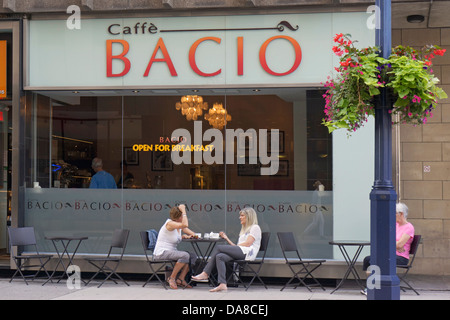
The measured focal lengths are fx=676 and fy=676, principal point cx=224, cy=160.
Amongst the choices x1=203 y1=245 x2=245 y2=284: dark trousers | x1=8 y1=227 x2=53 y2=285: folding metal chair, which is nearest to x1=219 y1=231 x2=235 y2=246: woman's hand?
x1=203 y1=245 x2=245 y2=284: dark trousers

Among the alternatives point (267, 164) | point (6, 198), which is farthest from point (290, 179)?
point (6, 198)

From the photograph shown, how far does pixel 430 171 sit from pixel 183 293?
17.1 ft

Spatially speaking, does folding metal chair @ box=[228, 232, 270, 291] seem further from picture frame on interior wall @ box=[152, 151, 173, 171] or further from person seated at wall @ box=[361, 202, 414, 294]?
picture frame on interior wall @ box=[152, 151, 173, 171]

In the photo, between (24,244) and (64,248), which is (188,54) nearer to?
(64,248)

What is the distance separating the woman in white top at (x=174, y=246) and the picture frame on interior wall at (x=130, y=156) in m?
1.29

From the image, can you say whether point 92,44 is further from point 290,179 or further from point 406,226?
point 406,226

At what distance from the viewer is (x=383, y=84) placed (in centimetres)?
676

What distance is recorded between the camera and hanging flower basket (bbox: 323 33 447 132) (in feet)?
→ 21.8

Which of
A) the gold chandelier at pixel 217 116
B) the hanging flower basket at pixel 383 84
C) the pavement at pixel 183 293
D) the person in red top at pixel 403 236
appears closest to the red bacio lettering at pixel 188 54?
the gold chandelier at pixel 217 116

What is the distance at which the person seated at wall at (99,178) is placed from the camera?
37.6 ft

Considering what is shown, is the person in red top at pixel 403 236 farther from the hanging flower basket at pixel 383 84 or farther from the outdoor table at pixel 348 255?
the hanging flower basket at pixel 383 84

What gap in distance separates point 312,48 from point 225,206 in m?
2.95

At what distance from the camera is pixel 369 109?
6.94 meters
